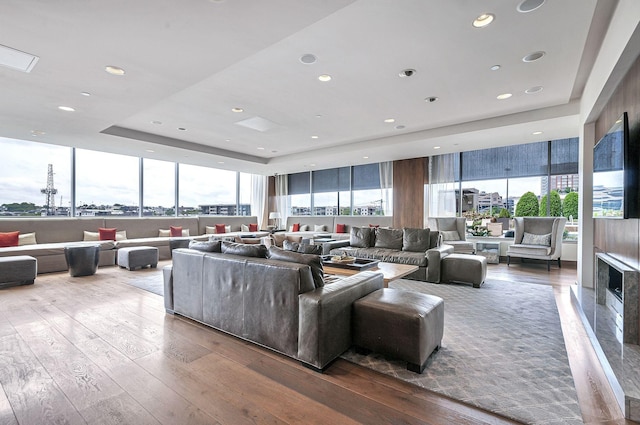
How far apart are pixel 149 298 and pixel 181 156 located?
4825 mm

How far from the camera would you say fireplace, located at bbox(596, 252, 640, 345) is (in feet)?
7.44

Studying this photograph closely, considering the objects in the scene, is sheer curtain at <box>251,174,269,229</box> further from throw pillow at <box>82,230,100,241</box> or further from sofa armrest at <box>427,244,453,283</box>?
sofa armrest at <box>427,244,453,283</box>

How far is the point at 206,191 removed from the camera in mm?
10250

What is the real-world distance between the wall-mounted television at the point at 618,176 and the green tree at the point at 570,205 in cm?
361

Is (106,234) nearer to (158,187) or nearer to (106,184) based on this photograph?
(106,184)

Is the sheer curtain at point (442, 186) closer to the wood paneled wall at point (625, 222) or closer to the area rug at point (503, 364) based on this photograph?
the wood paneled wall at point (625, 222)

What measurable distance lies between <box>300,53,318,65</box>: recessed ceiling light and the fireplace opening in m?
3.63

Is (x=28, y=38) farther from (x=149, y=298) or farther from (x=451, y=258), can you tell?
(x=451, y=258)

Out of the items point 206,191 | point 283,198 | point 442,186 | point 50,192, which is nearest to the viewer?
point 50,192

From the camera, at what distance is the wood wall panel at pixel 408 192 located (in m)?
8.16

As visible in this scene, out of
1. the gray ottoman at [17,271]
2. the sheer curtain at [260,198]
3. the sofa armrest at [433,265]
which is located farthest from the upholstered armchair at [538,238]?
the gray ottoman at [17,271]

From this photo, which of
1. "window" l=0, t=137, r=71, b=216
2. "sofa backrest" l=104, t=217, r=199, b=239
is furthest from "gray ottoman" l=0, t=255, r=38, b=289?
"window" l=0, t=137, r=71, b=216

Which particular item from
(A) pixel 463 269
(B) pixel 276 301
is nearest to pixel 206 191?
(A) pixel 463 269

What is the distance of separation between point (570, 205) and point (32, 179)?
39.9 ft
